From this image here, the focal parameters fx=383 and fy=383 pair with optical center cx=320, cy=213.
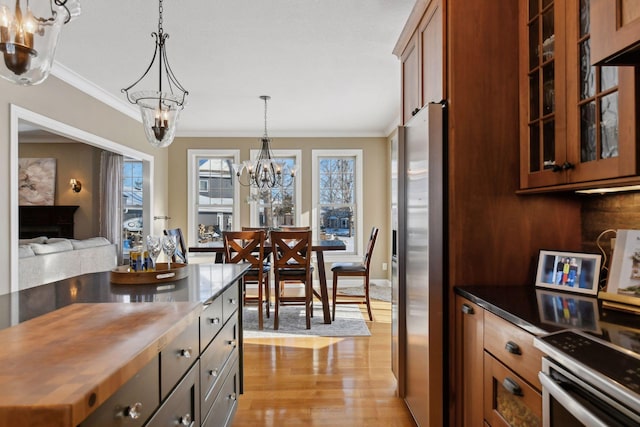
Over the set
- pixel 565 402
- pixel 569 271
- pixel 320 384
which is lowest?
pixel 320 384

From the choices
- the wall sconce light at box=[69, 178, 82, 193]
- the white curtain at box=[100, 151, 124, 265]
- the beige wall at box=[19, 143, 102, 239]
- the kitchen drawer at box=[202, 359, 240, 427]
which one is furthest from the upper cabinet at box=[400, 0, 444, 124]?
the wall sconce light at box=[69, 178, 82, 193]

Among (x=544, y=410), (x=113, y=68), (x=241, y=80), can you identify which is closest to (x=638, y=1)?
(x=544, y=410)

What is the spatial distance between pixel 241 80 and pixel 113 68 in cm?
121

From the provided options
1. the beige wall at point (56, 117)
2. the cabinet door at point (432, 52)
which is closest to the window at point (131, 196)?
the beige wall at point (56, 117)

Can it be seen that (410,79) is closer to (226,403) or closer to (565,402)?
(565,402)

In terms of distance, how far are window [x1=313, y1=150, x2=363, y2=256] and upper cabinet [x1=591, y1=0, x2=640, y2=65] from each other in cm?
536

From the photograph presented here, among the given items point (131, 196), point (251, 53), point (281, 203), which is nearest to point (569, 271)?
point (251, 53)

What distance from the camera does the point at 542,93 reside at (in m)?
1.64

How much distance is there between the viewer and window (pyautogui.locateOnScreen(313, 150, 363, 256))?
6473 millimetres

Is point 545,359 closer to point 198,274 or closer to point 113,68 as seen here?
point 198,274

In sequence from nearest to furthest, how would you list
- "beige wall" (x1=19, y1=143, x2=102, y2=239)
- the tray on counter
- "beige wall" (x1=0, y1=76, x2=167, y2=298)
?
the tray on counter
"beige wall" (x1=0, y1=76, x2=167, y2=298)
"beige wall" (x1=19, y1=143, x2=102, y2=239)

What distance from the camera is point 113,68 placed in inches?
145

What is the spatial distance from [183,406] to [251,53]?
2897 mm

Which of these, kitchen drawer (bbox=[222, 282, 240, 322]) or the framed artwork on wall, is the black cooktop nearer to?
kitchen drawer (bbox=[222, 282, 240, 322])
